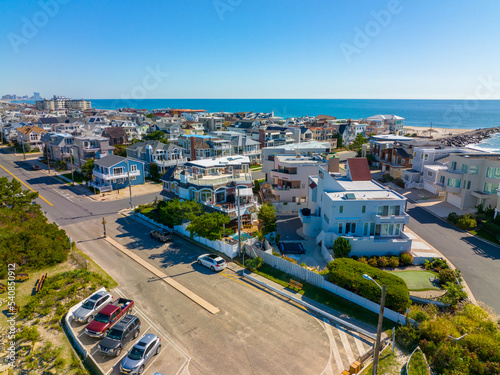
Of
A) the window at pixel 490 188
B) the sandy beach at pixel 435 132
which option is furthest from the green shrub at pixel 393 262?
the sandy beach at pixel 435 132

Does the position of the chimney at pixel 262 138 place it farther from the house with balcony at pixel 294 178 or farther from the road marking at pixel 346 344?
the road marking at pixel 346 344

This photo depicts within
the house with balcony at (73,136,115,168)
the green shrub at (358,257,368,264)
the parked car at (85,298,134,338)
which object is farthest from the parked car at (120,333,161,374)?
the house with balcony at (73,136,115,168)

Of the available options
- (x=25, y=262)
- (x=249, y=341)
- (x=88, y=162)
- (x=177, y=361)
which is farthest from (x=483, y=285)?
(x=88, y=162)

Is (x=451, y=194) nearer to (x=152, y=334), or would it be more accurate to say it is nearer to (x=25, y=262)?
(x=152, y=334)

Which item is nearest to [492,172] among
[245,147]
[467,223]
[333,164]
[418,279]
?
[467,223]

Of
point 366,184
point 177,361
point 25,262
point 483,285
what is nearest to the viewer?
point 177,361

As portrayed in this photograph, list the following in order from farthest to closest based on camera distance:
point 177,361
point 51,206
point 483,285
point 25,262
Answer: point 51,206 < point 25,262 < point 483,285 < point 177,361
